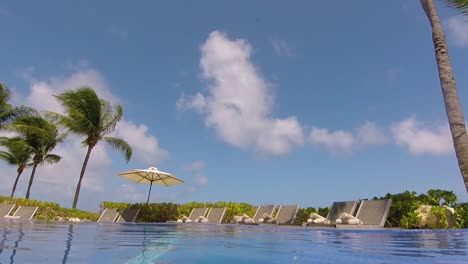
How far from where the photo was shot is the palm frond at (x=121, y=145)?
80.8 feet

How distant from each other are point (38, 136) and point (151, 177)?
39.2 ft

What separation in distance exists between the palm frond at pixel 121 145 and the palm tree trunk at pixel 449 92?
838 inches

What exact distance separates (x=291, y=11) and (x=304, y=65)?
5.63 m

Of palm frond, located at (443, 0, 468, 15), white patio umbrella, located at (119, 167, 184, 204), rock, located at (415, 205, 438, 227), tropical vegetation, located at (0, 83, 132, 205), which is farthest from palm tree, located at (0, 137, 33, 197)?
palm frond, located at (443, 0, 468, 15)

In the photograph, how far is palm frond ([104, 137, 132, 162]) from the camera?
2462 cm

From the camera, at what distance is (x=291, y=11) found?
60.0 feet

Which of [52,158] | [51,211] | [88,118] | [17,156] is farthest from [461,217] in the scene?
[17,156]

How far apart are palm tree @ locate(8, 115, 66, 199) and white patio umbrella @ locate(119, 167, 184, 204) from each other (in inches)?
363

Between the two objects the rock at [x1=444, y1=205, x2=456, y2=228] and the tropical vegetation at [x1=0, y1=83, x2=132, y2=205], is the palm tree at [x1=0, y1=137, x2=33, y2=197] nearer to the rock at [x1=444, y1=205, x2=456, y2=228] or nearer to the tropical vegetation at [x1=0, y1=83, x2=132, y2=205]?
the tropical vegetation at [x1=0, y1=83, x2=132, y2=205]

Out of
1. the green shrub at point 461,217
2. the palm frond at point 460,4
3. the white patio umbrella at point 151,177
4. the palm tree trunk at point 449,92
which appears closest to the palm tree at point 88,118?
the white patio umbrella at point 151,177

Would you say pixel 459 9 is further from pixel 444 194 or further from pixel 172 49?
pixel 172 49

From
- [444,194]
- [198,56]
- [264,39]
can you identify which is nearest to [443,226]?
[444,194]

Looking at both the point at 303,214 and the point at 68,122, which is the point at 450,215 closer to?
the point at 303,214

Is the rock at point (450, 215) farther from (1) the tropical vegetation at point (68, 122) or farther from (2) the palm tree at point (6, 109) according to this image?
(2) the palm tree at point (6, 109)
